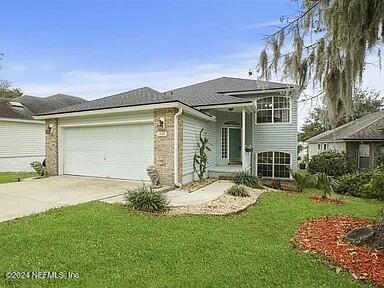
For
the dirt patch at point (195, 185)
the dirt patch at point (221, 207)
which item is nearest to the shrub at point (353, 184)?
the dirt patch at point (195, 185)

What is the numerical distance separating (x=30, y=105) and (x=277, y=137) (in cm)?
1848

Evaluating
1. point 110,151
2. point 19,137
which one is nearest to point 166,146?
point 110,151

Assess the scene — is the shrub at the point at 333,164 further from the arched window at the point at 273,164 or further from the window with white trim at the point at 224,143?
the window with white trim at the point at 224,143

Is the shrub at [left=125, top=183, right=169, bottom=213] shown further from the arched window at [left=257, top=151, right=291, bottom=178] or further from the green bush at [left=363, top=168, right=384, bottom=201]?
the arched window at [left=257, top=151, right=291, bottom=178]

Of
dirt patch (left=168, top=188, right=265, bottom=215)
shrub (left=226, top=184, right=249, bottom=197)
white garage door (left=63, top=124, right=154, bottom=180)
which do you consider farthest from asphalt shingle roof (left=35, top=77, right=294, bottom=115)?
shrub (left=226, top=184, right=249, bottom=197)

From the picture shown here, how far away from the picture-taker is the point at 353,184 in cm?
1480

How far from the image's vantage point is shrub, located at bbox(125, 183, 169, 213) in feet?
23.5

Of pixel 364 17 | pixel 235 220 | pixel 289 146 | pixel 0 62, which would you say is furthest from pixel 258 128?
pixel 0 62

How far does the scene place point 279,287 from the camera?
3.47m

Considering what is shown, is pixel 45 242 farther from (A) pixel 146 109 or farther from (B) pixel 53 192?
(A) pixel 146 109

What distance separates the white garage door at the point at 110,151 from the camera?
37.6ft

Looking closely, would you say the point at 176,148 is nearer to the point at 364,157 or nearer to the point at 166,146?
the point at 166,146

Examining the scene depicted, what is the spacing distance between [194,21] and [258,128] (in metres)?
6.97

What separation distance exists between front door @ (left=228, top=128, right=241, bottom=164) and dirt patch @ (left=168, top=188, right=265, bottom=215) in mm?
7454
